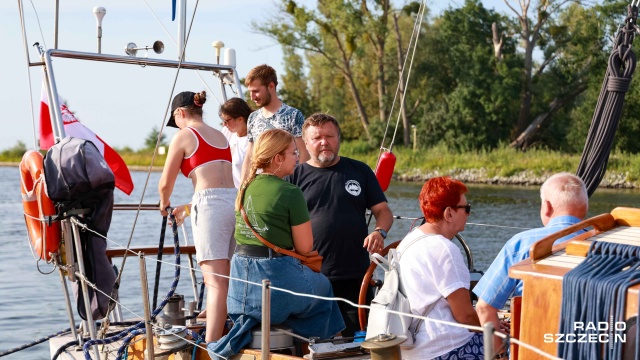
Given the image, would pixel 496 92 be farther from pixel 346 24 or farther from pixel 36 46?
pixel 36 46

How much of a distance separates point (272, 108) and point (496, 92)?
37.6m

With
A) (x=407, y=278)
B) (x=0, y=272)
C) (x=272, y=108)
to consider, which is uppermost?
(x=272, y=108)

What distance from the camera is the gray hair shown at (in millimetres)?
3574

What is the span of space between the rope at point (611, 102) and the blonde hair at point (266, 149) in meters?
1.81

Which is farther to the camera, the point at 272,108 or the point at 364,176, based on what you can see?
the point at 272,108

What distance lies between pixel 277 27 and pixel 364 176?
3904 centimetres

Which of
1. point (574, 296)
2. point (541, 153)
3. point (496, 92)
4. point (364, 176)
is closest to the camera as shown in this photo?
point (574, 296)

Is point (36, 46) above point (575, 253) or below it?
above

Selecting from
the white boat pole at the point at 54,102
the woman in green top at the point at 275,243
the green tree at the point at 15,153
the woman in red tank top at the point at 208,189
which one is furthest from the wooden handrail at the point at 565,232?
the green tree at the point at 15,153

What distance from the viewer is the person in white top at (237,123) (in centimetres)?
529

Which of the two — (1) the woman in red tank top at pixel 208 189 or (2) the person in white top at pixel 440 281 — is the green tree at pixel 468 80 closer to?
(1) the woman in red tank top at pixel 208 189

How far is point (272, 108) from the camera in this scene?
→ 5023 mm

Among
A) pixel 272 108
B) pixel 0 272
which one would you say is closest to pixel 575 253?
pixel 272 108

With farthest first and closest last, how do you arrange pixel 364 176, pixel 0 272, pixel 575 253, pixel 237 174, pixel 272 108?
1. pixel 0 272
2. pixel 237 174
3. pixel 272 108
4. pixel 364 176
5. pixel 575 253
